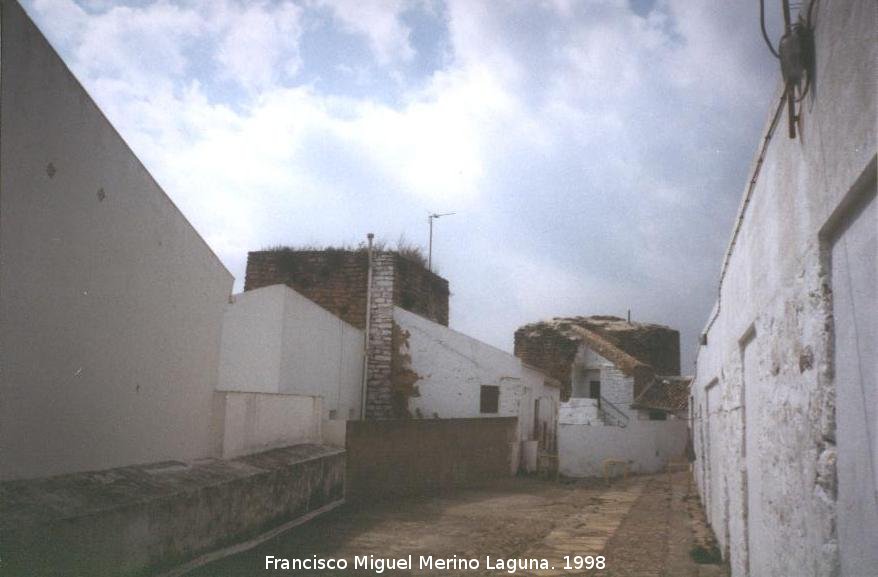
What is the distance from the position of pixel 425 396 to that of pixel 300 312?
5.90 meters

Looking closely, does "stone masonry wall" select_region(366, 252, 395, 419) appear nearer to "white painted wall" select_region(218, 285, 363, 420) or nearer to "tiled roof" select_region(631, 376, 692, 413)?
"white painted wall" select_region(218, 285, 363, 420)

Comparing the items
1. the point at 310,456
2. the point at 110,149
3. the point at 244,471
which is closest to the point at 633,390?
the point at 310,456

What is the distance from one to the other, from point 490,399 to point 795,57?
16.5 metres

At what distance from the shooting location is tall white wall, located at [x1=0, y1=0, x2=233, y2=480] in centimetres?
427

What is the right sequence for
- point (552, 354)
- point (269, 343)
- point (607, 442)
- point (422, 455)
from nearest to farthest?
point (269, 343) < point (422, 455) < point (607, 442) < point (552, 354)

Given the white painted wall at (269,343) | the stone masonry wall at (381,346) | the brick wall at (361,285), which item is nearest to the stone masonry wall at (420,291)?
the brick wall at (361,285)

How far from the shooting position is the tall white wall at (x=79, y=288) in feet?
14.0

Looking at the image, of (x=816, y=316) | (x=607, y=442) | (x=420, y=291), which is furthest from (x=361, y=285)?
(x=816, y=316)

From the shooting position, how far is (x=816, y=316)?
8.98 feet

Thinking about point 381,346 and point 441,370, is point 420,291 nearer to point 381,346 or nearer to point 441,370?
point 381,346

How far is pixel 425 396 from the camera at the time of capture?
1862 cm

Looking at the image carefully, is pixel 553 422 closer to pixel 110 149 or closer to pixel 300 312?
pixel 300 312

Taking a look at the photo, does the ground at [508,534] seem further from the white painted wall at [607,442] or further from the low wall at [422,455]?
the white painted wall at [607,442]

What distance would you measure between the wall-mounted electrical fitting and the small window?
16.0m
